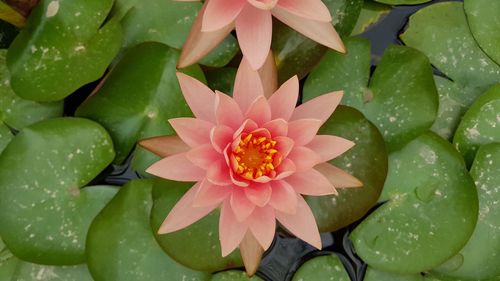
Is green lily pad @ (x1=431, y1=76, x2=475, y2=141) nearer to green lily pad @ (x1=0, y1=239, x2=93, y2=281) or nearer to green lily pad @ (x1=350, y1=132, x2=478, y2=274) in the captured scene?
green lily pad @ (x1=350, y1=132, x2=478, y2=274)

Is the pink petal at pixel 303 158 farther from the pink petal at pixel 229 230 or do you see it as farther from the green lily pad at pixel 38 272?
the green lily pad at pixel 38 272

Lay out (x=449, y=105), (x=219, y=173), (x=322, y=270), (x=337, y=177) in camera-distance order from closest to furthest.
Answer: (x=219, y=173) → (x=337, y=177) → (x=322, y=270) → (x=449, y=105)

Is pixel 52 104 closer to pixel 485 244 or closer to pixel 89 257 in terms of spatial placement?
pixel 89 257

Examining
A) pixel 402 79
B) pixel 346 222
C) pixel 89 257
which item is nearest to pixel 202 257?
pixel 89 257

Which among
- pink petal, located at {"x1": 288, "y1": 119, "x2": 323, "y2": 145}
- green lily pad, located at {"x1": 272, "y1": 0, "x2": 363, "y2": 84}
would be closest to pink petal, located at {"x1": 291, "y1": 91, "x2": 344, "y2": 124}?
pink petal, located at {"x1": 288, "y1": 119, "x2": 323, "y2": 145}

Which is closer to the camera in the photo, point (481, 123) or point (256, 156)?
point (256, 156)

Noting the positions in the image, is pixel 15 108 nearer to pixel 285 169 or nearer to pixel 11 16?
pixel 11 16

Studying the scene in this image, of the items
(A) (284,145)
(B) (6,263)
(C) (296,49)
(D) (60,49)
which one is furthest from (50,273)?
(C) (296,49)

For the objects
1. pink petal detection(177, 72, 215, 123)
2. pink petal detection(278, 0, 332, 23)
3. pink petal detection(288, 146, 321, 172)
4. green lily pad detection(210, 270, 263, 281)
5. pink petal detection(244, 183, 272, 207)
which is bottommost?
green lily pad detection(210, 270, 263, 281)
